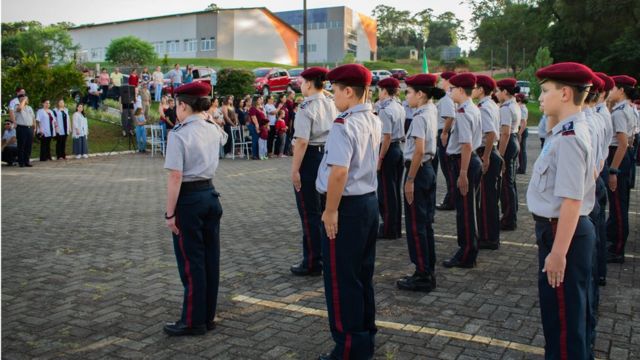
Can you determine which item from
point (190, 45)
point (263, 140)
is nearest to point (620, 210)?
point (263, 140)

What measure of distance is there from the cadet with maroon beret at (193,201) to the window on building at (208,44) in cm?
6731

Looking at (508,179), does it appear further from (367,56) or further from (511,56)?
(367,56)

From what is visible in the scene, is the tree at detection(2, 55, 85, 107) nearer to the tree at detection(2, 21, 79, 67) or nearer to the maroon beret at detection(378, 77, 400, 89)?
the maroon beret at detection(378, 77, 400, 89)

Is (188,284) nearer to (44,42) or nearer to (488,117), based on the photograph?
(488,117)

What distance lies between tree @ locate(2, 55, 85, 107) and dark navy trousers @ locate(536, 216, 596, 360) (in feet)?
66.7

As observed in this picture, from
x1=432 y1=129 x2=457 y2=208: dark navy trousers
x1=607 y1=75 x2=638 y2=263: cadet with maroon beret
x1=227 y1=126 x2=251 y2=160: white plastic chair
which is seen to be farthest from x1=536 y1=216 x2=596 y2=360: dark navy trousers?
x1=227 y1=126 x2=251 y2=160: white plastic chair

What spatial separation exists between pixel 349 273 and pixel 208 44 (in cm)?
6920

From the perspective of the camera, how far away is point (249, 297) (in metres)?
5.70

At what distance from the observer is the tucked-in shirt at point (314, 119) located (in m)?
6.13

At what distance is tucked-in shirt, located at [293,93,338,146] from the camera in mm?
6133

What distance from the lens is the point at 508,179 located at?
8883 millimetres

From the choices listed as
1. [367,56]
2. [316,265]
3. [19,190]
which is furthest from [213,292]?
[367,56]

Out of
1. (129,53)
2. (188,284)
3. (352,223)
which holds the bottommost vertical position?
(188,284)

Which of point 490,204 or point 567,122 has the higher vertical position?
point 567,122
